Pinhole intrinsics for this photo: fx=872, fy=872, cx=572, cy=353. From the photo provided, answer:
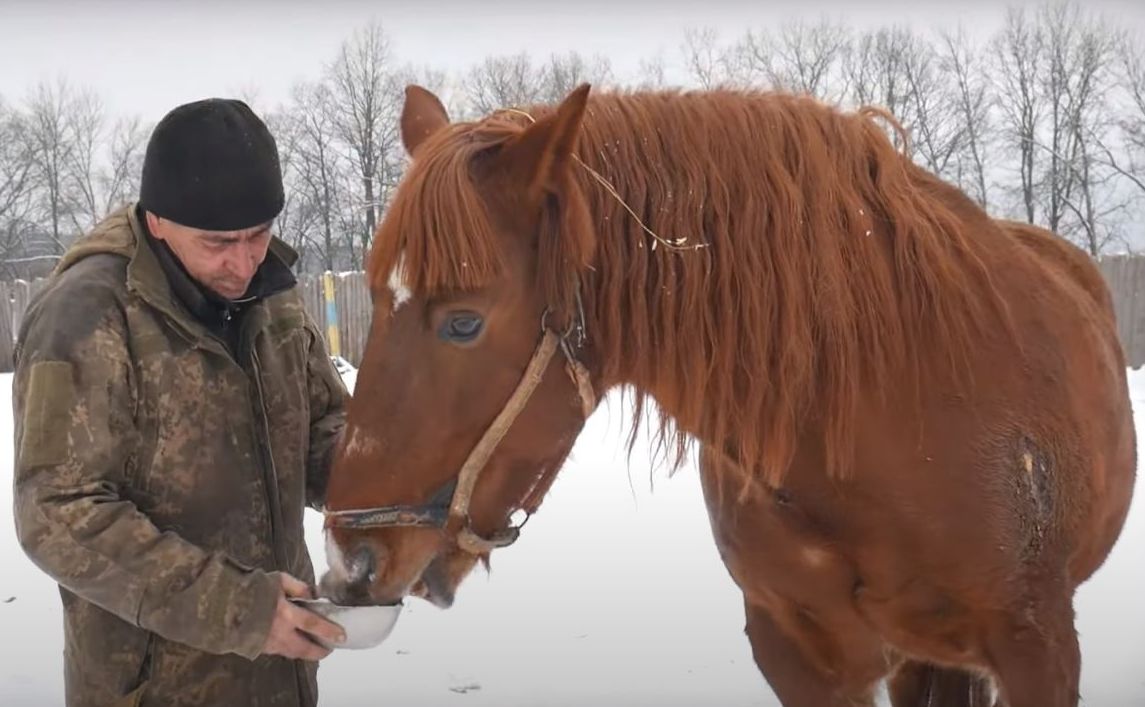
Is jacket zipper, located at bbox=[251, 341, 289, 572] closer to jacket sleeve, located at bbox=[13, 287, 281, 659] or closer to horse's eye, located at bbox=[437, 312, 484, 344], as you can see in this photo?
jacket sleeve, located at bbox=[13, 287, 281, 659]

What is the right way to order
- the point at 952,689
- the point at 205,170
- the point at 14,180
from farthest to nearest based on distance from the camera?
the point at 14,180 → the point at 952,689 → the point at 205,170

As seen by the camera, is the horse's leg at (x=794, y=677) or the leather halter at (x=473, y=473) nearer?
the leather halter at (x=473, y=473)

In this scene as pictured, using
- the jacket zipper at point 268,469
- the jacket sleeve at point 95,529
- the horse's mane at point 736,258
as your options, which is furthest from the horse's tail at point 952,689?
the jacket sleeve at point 95,529

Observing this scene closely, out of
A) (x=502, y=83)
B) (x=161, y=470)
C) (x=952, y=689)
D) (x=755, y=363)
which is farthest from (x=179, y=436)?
(x=502, y=83)

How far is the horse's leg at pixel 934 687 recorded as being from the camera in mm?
2697

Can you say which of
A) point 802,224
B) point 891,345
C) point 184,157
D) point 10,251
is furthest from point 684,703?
point 10,251

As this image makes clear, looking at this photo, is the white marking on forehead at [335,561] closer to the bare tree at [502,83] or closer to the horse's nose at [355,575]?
the horse's nose at [355,575]

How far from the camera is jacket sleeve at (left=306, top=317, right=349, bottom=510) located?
225cm

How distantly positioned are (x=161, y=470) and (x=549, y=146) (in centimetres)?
108

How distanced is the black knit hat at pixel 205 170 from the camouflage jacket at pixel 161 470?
18 cm

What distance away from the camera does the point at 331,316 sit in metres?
15.2

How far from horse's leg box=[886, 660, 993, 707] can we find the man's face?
7.37 ft

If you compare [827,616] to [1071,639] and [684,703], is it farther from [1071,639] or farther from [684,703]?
[684,703]

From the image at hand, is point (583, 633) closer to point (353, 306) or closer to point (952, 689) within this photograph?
point (952, 689)
